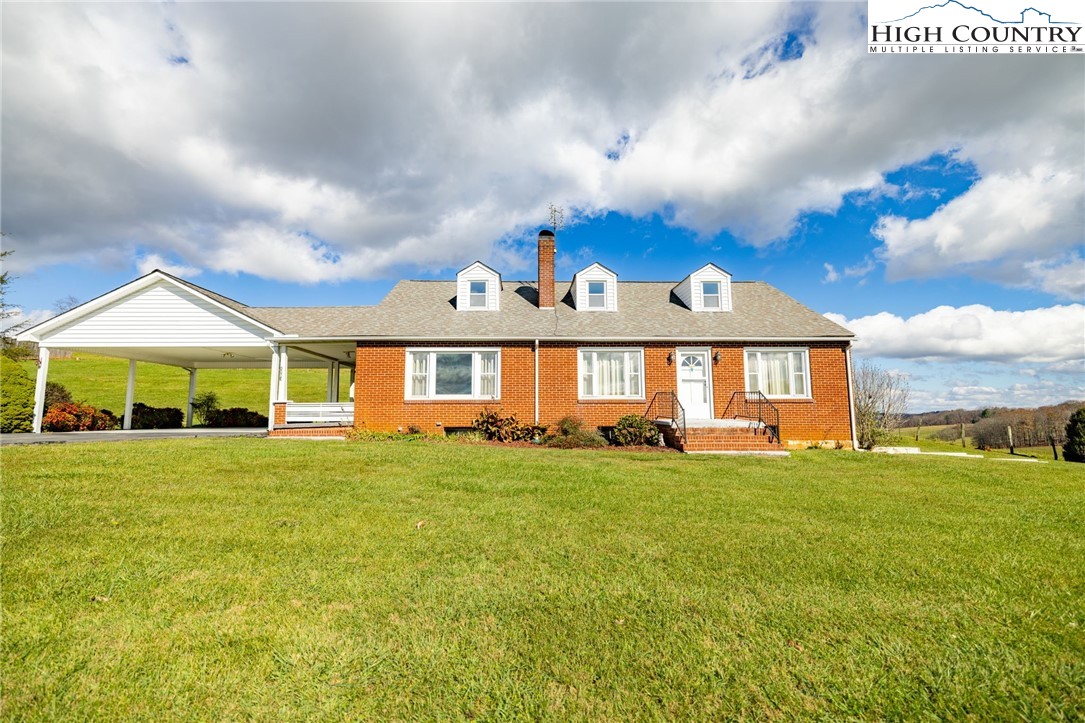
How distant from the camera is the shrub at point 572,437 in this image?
13.8 m

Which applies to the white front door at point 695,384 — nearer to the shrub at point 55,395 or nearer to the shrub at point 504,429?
the shrub at point 504,429

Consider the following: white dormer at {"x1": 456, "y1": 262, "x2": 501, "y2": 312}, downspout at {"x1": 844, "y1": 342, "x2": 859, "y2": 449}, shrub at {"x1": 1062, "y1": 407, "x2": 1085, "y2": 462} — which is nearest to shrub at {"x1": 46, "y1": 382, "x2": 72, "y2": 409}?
white dormer at {"x1": 456, "y1": 262, "x2": 501, "y2": 312}

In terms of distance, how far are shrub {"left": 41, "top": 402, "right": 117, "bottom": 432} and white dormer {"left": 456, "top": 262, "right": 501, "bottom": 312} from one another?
13.6 meters

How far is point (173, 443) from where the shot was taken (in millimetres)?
10648

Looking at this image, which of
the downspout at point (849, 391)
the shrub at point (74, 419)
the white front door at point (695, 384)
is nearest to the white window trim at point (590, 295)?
the white front door at point (695, 384)

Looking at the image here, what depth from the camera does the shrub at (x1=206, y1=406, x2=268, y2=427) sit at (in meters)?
19.7

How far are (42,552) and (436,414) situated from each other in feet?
38.0

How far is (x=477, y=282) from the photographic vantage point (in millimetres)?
17703

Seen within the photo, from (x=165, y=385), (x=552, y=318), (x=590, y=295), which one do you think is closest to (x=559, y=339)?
(x=552, y=318)

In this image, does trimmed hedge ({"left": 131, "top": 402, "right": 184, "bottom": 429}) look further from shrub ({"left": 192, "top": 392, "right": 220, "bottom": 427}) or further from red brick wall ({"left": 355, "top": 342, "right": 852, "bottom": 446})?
red brick wall ({"left": 355, "top": 342, "right": 852, "bottom": 446})

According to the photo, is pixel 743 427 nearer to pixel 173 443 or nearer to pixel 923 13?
pixel 923 13

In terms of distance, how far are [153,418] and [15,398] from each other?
13.3 ft

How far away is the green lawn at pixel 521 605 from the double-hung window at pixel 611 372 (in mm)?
9127

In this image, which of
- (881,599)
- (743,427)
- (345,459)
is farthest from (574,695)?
(743,427)
